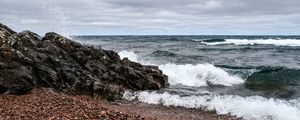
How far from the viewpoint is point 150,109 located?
13328 mm

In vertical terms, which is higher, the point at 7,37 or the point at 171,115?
the point at 7,37

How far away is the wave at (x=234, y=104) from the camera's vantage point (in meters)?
12.5

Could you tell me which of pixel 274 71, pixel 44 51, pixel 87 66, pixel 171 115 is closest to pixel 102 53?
pixel 87 66

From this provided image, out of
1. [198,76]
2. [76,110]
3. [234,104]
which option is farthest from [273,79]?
[76,110]

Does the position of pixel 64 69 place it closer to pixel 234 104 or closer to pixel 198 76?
pixel 234 104

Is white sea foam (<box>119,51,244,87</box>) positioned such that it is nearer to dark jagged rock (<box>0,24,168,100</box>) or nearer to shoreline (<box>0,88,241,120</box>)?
dark jagged rock (<box>0,24,168,100</box>)

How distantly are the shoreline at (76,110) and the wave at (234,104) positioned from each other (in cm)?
47

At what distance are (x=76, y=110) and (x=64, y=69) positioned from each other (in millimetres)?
4766

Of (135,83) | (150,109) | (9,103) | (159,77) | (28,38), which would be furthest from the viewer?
(159,77)

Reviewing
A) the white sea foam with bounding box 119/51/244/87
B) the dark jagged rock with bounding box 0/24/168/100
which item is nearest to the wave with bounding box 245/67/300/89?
the white sea foam with bounding box 119/51/244/87

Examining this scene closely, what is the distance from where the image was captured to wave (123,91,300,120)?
12.5 metres

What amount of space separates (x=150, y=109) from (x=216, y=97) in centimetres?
255

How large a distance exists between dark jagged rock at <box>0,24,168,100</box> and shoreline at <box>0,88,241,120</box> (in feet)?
1.78

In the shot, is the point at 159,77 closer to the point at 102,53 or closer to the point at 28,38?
the point at 102,53
